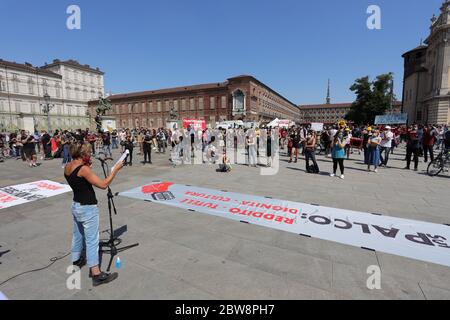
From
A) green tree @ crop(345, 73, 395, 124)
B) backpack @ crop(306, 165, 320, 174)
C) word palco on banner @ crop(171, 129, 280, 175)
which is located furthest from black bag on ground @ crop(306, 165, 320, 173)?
green tree @ crop(345, 73, 395, 124)

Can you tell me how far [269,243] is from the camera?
3879mm

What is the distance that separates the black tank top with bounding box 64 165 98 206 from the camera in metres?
2.73

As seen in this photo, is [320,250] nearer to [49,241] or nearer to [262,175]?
[49,241]

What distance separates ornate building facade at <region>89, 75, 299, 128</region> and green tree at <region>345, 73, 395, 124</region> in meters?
23.3

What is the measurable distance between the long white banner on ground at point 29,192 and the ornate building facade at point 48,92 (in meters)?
50.2

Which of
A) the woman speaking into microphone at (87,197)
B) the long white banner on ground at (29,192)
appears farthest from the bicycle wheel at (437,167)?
the long white banner on ground at (29,192)

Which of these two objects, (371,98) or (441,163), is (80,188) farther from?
(371,98)

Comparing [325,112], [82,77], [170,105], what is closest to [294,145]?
[170,105]

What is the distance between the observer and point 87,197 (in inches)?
110

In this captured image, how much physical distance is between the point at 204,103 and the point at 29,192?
60184 millimetres

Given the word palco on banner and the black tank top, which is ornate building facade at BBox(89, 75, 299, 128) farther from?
the black tank top

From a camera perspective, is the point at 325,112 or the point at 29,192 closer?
the point at 29,192

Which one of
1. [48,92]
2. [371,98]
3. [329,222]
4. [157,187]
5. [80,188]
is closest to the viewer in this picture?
[80,188]
